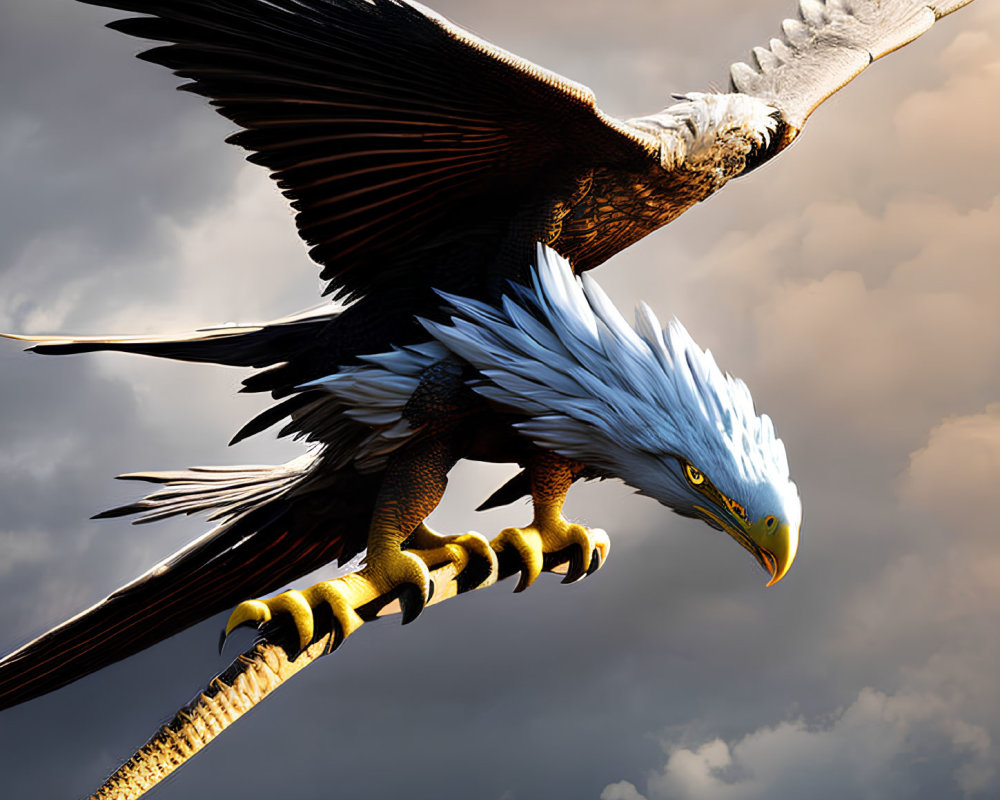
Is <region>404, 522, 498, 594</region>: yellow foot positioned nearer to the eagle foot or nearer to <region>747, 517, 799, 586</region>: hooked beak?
the eagle foot

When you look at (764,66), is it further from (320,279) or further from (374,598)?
(374,598)

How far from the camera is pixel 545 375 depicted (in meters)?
1.91

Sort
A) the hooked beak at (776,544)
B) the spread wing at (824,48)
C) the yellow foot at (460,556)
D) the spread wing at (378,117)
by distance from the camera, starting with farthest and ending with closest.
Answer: the spread wing at (824,48), the yellow foot at (460,556), the hooked beak at (776,544), the spread wing at (378,117)

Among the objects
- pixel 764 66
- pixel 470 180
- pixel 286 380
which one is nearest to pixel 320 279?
pixel 286 380

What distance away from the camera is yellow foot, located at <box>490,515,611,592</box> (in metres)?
2.19

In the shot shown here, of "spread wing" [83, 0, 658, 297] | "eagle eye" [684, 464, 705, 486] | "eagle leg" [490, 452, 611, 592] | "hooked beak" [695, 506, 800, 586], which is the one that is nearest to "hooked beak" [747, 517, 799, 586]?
"hooked beak" [695, 506, 800, 586]

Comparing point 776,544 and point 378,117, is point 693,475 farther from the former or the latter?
point 378,117

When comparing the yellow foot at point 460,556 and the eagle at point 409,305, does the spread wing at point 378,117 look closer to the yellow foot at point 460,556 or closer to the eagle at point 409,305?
the eagle at point 409,305

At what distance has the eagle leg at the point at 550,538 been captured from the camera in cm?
217

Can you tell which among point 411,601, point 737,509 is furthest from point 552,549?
point 737,509

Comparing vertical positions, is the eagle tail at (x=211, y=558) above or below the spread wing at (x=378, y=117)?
below

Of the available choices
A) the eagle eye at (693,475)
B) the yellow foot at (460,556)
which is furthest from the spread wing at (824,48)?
the yellow foot at (460,556)

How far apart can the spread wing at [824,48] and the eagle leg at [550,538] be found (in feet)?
2.69

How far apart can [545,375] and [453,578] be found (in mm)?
486
